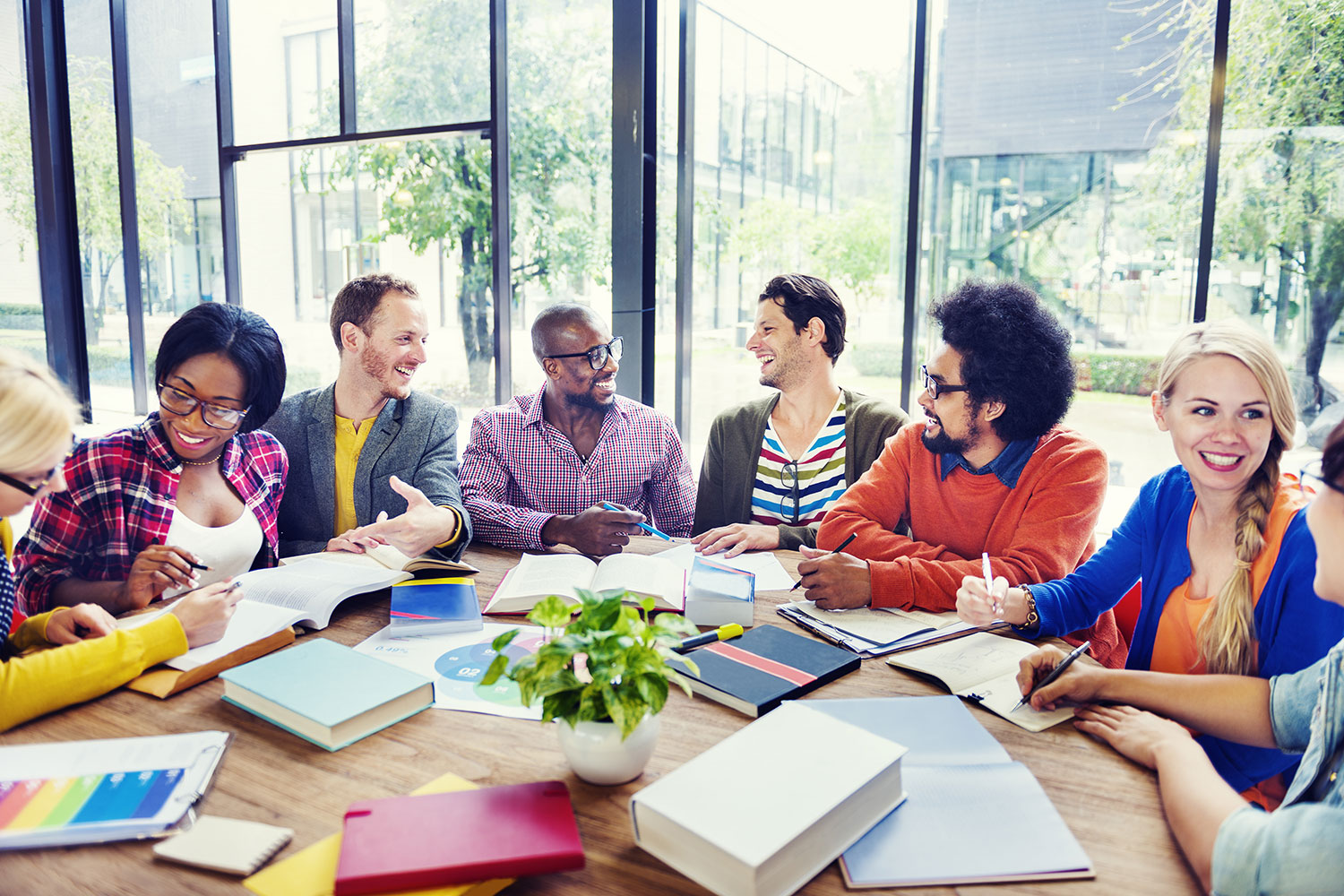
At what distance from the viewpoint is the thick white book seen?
33.0 inches

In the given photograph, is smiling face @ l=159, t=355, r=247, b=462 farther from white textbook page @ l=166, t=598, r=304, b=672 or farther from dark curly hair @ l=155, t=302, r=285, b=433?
white textbook page @ l=166, t=598, r=304, b=672

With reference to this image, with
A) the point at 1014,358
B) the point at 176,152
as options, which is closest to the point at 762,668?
the point at 1014,358

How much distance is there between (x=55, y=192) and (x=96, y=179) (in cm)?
21

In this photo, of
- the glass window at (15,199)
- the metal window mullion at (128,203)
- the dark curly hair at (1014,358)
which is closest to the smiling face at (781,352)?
the dark curly hair at (1014,358)

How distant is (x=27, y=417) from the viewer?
1.20 meters

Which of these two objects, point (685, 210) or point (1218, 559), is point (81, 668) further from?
point (685, 210)

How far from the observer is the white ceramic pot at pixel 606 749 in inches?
39.6

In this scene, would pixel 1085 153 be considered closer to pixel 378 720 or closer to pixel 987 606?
pixel 987 606

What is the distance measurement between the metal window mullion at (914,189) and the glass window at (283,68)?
258 centimetres

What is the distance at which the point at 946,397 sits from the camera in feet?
6.57

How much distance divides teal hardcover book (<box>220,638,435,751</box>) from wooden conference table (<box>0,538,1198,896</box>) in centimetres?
2

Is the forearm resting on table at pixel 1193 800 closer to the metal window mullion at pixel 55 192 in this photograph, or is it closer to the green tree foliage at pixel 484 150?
the green tree foliage at pixel 484 150

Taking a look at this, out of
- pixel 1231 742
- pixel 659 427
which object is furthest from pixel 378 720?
pixel 659 427

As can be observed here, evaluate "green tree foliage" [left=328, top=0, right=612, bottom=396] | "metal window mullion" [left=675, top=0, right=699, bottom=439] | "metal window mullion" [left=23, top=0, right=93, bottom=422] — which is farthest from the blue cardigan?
"metal window mullion" [left=23, top=0, right=93, bottom=422]
